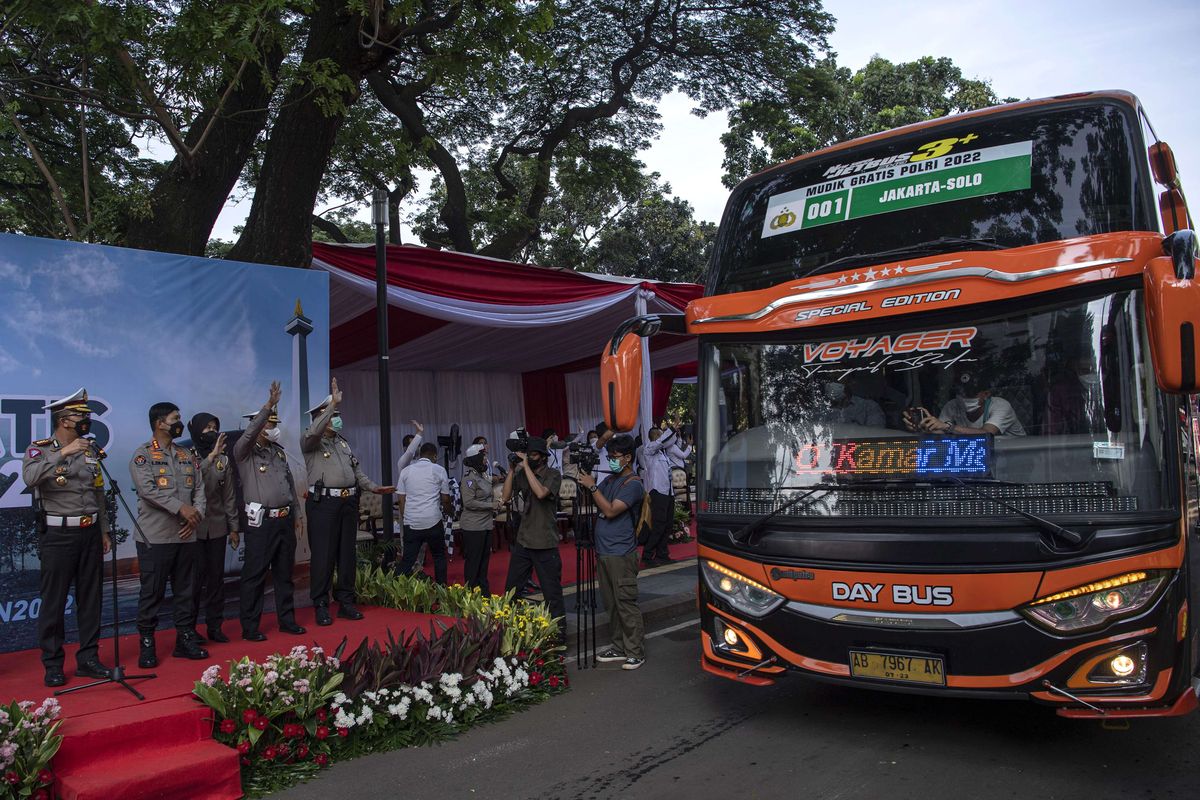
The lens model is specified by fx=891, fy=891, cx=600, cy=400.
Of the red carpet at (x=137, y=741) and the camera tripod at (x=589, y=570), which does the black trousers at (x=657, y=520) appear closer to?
the camera tripod at (x=589, y=570)

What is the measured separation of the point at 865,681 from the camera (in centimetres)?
446

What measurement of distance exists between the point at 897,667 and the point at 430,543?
556 cm

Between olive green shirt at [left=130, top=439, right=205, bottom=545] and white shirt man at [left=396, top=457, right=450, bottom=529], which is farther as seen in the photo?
white shirt man at [left=396, top=457, right=450, bottom=529]

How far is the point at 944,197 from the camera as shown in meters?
4.93

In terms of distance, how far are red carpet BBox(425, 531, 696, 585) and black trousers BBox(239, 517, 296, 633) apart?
2.84 metres

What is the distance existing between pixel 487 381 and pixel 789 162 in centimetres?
1096

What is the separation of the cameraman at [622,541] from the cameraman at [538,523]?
549 millimetres

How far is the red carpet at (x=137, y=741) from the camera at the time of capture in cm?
429

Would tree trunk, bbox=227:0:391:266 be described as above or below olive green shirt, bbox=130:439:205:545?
above

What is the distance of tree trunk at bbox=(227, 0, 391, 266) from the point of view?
27.0 feet

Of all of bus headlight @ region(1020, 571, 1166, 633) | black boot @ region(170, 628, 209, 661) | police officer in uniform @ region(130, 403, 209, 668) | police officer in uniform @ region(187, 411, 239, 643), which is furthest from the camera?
police officer in uniform @ region(187, 411, 239, 643)

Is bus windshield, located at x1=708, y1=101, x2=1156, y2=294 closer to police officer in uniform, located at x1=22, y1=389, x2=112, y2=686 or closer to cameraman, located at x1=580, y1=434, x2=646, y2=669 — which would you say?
cameraman, located at x1=580, y1=434, x2=646, y2=669

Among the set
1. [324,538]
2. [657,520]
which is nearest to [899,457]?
→ [324,538]

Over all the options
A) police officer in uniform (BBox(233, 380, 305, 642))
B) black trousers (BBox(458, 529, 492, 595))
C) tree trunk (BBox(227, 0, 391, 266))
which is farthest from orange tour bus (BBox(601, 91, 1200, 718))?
tree trunk (BBox(227, 0, 391, 266))
